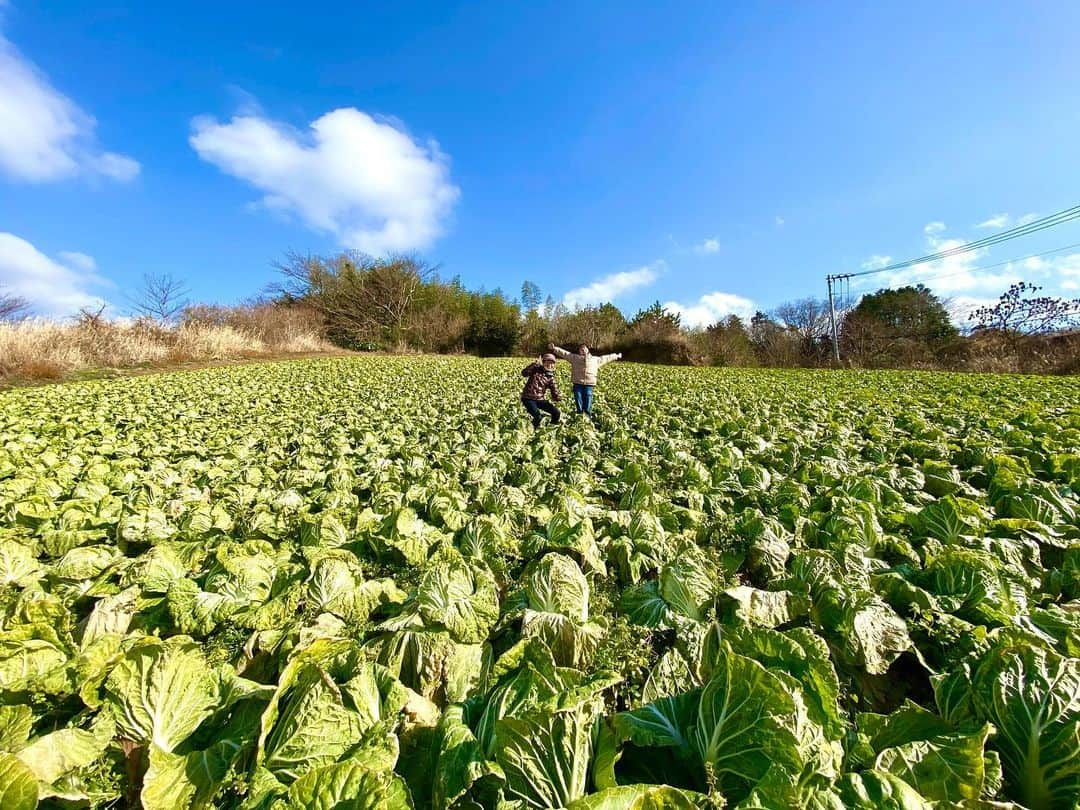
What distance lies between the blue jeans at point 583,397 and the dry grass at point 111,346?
20.0m

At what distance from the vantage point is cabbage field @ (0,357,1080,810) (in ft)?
4.17

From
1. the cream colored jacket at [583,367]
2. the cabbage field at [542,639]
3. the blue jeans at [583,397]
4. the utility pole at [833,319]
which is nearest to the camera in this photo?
the cabbage field at [542,639]

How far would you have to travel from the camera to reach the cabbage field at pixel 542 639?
1270 millimetres

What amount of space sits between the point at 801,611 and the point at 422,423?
23.6ft

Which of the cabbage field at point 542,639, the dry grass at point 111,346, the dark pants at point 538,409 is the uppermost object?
the dry grass at point 111,346

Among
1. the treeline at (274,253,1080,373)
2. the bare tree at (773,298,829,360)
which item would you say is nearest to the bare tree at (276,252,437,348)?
the treeline at (274,253,1080,373)

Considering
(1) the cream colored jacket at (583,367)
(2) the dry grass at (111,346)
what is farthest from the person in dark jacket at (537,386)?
(2) the dry grass at (111,346)

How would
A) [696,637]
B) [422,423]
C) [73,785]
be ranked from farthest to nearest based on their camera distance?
[422,423] < [696,637] < [73,785]

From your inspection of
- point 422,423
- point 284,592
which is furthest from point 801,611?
point 422,423

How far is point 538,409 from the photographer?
8.42 meters

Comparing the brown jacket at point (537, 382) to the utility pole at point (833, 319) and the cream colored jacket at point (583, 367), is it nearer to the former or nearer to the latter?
the cream colored jacket at point (583, 367)

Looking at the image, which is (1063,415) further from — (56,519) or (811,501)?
(56,519)

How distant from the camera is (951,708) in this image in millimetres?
1564

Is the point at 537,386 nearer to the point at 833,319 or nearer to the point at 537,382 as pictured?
the point at 537,382
